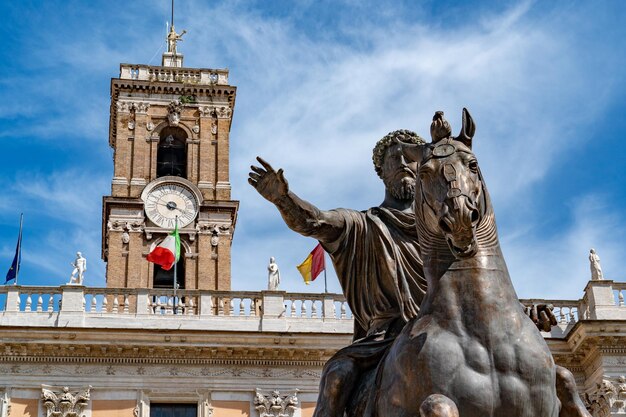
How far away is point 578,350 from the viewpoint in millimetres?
27016

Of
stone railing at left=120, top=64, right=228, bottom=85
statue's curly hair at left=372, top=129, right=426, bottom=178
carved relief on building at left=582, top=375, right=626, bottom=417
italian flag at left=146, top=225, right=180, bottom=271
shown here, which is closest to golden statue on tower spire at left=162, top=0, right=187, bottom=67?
stone railing at left=120, top=64, right=228, bottom=85

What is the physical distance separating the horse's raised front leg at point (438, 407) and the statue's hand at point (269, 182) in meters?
1.53

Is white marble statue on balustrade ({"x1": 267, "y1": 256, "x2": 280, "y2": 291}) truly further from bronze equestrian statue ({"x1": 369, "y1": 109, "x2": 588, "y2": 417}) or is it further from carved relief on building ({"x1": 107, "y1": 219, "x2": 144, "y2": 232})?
bronze equestrian statue ({"x1": 369, "y1": 109, "x2": 588, "y2": 417})

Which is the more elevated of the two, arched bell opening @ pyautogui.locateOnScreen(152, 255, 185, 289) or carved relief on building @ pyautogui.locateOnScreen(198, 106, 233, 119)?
carved relief on building @ pyautogui.locateOnScreen(198, 106, 233, 119)

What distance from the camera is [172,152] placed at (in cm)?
4162

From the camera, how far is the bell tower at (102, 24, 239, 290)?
38.1m

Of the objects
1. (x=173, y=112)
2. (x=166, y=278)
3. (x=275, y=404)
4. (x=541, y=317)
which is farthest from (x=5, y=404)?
(x=541, y=317)

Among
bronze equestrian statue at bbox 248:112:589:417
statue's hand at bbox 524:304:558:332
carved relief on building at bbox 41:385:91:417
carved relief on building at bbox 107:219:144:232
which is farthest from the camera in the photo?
carved relief on building at bbox 107:219:144:232

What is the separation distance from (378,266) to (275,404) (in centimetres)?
2060

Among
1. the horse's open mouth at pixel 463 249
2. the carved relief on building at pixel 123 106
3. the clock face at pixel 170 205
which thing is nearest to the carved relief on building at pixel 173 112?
the carved relief on building at pixel 123 106

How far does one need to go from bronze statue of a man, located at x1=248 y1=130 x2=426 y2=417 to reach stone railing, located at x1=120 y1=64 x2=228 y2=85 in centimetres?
3577

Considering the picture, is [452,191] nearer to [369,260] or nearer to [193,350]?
[369,260]

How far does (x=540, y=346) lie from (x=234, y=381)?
2185 cm

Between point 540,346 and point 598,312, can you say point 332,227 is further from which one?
point 598,312
